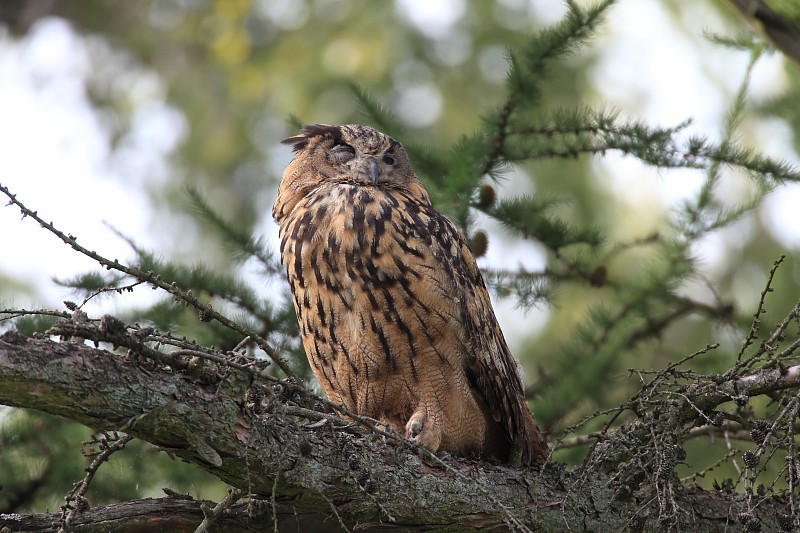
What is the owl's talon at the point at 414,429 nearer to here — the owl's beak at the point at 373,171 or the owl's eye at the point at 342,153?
the owl's beak at the point at 373,171

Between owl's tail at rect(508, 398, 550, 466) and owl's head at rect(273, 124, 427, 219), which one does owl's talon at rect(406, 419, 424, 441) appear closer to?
owl's tail at rect(508, 398, 550, 466)

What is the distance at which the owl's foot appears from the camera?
110 inches

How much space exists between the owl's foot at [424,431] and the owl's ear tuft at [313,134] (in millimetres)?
1251

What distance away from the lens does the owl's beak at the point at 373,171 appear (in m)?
3.27

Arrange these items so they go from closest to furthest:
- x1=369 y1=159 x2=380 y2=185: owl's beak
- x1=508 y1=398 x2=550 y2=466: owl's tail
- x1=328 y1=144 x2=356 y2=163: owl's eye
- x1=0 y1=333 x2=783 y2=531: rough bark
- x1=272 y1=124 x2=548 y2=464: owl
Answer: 1. x1=0 y1=333 x2=783 y2=531: rough bark
2. x1=272 y1=124 x2=548 y2=464: owl
3. x1=508 y1=398 x2=550 y2=466: owl's tail
4. x1=369 y1=159 x2=380 y2=185: owl's beak
5. x1=328 y1=144 x2=356 y2=163: owl's eye

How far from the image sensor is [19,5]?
7.79 m

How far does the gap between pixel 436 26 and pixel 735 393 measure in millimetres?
5753

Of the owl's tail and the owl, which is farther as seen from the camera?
the owl's tail

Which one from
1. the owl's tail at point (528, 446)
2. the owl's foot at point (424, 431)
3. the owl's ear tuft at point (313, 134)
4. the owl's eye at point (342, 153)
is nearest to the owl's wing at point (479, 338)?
the owl's tail at point (528, 446)

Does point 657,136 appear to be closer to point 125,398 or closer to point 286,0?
point 125,398

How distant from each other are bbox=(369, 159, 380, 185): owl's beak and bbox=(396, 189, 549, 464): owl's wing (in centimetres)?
29

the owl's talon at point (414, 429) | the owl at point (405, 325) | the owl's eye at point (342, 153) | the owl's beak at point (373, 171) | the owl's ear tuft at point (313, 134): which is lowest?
the owl's talon at point (414, 429)

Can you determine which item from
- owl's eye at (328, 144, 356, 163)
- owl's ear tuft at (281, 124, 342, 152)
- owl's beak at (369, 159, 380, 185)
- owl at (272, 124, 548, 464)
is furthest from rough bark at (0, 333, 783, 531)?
owl's ear tuft at (281, 124, 342, 152)

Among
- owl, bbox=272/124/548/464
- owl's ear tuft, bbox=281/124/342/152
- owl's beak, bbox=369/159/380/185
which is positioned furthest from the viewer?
owl's ear tuft, bbox=281/124/342/152
